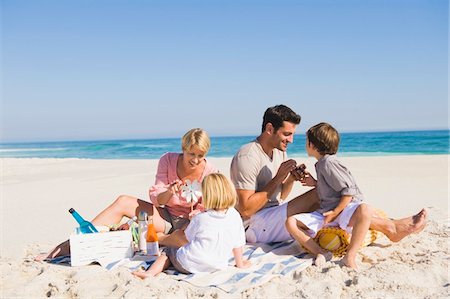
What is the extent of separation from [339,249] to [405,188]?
213 inches

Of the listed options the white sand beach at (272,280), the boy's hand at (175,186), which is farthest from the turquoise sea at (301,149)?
the boy's hand at (175,186)

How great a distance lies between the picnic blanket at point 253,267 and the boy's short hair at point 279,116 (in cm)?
119

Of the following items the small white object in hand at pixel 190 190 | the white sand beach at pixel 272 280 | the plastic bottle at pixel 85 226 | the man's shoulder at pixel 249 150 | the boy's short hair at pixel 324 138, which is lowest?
the white sand beach at pixel 272 280

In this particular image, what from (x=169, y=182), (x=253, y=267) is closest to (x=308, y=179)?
(x=253, y=267)

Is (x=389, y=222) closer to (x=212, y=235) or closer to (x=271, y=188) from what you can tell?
(x=271, y=188)

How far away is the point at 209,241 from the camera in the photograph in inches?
164

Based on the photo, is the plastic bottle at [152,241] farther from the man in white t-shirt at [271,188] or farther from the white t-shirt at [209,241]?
the man in white t-shirt at [271,188]

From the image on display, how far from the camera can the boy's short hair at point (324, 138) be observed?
472 cm

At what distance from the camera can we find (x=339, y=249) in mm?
4621

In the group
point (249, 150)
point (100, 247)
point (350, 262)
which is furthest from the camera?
point (249, 150)

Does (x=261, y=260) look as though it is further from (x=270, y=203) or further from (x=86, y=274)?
(x=86, y=274)

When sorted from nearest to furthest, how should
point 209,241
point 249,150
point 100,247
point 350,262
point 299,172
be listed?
point 209,241 < point 350,262 < point 100,247 < point 299,172 < point 249,150

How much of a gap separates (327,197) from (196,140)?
1337 mm

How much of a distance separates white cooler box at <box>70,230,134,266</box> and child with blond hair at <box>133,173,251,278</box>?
0.55 m
